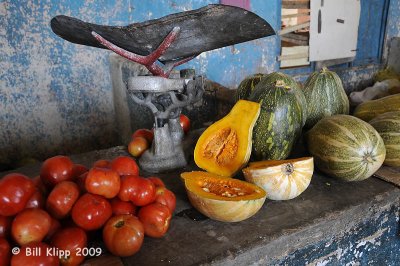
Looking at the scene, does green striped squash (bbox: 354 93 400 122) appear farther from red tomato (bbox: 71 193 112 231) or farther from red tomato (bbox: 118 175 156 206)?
red tomato (bbox: 71 193 112 231)

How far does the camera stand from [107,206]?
3.12ft

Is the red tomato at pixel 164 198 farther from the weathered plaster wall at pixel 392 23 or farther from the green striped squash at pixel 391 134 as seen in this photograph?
the weathered plaster wall at pixel 392 23

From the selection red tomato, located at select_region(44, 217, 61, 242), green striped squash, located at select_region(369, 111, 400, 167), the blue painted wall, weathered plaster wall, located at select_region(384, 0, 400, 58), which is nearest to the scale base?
red tomato, located at select_region(44, 217, 61, 242)

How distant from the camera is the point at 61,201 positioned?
3.06 ft

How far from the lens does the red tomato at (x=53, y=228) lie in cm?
90

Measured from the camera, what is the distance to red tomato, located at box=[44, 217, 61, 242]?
A: 0.90 metres

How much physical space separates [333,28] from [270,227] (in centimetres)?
454

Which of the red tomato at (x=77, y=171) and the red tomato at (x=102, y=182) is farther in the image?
the red tomato at (x=77, y=171)

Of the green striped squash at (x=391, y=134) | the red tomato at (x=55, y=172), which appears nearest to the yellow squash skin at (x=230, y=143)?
the red tomato at (x=55, y=172)

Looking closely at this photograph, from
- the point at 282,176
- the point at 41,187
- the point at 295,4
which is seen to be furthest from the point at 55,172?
the point at 295,4

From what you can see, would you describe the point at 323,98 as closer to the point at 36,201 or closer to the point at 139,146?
the point at 139,146

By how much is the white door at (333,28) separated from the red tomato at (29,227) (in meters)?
4.58

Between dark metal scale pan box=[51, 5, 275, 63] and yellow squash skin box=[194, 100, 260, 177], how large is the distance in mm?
283

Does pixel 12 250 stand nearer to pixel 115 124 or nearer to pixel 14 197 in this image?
pixel 14 197
